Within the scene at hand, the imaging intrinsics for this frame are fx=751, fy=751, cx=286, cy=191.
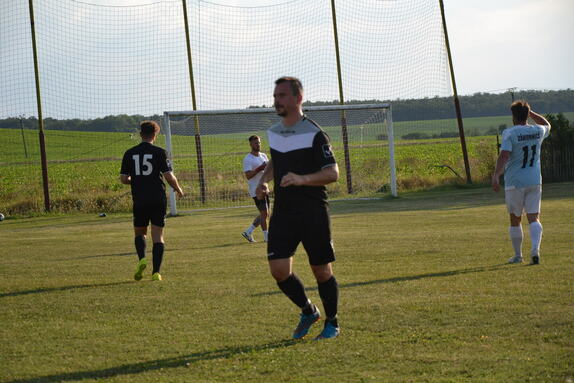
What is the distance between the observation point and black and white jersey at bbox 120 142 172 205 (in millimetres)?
10086

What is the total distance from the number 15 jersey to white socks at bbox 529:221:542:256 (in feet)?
1.88

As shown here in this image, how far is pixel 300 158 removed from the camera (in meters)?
6.15

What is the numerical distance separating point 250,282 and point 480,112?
5215 cm

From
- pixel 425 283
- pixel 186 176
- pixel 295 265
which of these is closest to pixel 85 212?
pixel 186 176

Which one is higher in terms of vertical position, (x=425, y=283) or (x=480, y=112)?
(x=480, y=112)

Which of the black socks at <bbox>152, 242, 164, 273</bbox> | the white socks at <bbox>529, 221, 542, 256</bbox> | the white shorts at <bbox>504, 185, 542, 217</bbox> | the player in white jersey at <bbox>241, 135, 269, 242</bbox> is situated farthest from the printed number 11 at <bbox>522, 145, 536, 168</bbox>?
the player in white jersey at <bbox>241, 135, 269, 242</bbox>

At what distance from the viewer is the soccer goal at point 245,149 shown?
84.0 feet

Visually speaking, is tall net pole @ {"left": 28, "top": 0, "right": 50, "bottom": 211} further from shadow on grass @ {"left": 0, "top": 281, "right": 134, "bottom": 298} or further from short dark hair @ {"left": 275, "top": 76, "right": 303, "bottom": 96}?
short dark hair @ {"left": 275, "top": 76, "right": 303, "bottom": 96}

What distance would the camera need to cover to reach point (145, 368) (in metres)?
5.67

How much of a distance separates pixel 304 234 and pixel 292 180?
0.58 metres

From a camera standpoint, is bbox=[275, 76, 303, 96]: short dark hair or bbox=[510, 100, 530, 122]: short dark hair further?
bbox=[510, 100, 530, 122]: short dark hair

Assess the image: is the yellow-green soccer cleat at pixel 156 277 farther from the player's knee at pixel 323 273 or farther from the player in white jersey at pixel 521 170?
the player in white jersey at pixel 521 170

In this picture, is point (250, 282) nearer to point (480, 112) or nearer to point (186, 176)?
point (186, 176)

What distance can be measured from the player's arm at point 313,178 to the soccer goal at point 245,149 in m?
18.4
